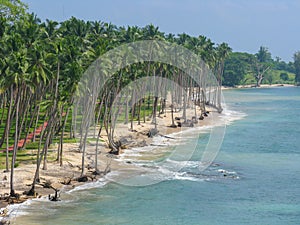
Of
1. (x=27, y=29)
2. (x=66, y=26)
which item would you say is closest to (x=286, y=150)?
(x=66, y=26)

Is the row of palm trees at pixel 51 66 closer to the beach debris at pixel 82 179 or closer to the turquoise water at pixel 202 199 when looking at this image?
the beach debris at pixel 82 179

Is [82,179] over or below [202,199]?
over

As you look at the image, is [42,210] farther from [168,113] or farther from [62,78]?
[168,113]

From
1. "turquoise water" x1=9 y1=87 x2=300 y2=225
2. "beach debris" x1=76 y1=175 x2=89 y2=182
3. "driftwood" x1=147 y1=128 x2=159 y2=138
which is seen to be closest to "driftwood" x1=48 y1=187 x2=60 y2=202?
"turquoise water" x1=9 y1=87 x2=300 y2=225

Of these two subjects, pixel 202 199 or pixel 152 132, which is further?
pixel 152 132

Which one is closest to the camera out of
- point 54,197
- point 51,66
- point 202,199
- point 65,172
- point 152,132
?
point 54,197

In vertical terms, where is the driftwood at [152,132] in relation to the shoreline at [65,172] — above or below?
above

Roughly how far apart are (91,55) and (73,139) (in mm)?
23548

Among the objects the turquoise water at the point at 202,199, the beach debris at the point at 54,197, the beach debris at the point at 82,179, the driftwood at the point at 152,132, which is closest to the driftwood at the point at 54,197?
the beach debris at the point at 54,197

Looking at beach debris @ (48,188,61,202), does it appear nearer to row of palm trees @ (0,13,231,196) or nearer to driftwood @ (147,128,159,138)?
row of palm trees @ (0,13,231,196)

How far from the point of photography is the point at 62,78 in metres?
63.8

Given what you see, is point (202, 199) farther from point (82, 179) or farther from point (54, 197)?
point (54, 197)

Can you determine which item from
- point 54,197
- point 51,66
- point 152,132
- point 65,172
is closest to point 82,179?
point 65,172

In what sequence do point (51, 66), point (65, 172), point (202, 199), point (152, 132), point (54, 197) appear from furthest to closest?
point (152, 132) → point (65, 172) → point (51, 66) → point (202, 199) → point (54, 197)
